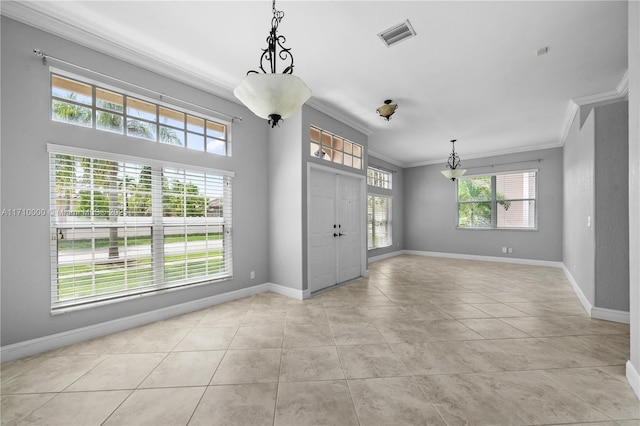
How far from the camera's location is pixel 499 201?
7.20 meters

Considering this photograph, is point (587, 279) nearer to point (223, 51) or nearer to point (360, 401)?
point (360, 401)

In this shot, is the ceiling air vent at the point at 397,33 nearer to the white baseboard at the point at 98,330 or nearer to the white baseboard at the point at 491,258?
the white baseboard at the point at 98,330

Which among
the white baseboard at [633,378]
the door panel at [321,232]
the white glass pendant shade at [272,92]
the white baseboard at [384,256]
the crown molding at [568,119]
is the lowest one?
the white baseboard at [384,256]

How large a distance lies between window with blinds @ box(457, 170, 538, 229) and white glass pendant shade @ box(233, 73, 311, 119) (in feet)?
23.8

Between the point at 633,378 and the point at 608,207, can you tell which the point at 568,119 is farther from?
the point at 633,378

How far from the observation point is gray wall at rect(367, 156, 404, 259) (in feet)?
25.3

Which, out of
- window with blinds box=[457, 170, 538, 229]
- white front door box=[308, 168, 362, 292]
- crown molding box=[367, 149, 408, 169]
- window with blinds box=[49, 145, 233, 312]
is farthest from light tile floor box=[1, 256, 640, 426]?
crown molding box=[367, 149, 408, 169]

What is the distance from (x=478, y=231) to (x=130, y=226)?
799cm

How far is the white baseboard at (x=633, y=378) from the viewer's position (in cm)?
183

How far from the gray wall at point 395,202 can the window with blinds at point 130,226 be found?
4963 millimetres

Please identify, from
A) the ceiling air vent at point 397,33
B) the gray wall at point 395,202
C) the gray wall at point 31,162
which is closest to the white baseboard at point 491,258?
the gray wall at point 395,202

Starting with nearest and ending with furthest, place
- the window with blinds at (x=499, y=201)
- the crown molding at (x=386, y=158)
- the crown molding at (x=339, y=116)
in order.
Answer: the crown molding at (x=339, y=116) → the window with blinds at (x=499, y=201) → the crown molding at (x=386, y=158)

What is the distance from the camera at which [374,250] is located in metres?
7.43

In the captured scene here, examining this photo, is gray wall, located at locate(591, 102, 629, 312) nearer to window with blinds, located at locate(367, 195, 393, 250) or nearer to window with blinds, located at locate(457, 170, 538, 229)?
window with blinds, located at locate(457, 170, 538, 229)
